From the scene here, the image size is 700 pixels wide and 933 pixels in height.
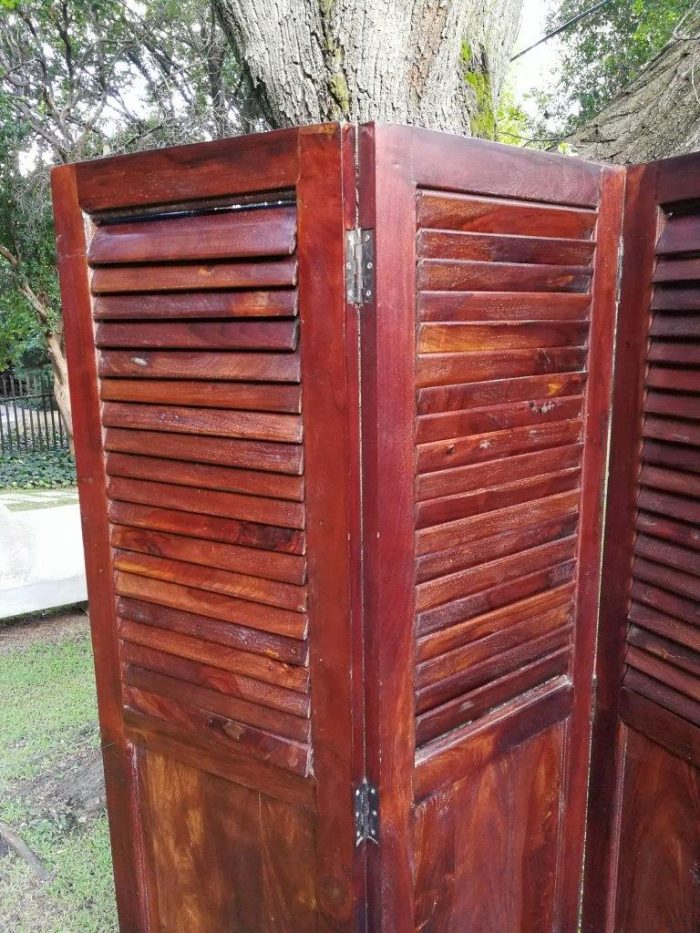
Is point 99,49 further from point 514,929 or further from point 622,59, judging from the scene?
point 514,929

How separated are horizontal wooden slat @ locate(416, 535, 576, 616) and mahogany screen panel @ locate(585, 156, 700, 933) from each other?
15cm

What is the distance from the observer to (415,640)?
45.4 inches

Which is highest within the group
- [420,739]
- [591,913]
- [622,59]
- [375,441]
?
[622,59]

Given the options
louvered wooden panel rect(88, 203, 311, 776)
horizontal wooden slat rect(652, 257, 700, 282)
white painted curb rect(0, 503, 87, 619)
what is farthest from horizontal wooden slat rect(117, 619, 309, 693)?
white painted curb rect(0, 503, 87, 619)

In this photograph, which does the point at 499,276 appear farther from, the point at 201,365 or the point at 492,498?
the point at 201,365

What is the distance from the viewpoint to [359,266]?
3.26 feet

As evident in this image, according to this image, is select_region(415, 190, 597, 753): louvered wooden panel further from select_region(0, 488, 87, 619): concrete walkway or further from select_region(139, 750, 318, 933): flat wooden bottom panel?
select_region(0, 488, 87, 619): concrete walkway

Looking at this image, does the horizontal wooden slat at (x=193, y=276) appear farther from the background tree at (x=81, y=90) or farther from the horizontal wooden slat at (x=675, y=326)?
the background tree at (x=81, y=90)

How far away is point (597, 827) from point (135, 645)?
3.55ft

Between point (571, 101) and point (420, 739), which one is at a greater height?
point (571, 101)

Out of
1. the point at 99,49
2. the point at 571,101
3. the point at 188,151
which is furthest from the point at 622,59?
the point at 188,151

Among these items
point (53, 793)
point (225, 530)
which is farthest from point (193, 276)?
point (53, 793)

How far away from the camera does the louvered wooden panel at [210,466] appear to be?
3.58 feet

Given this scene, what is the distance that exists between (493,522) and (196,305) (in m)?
0.63
